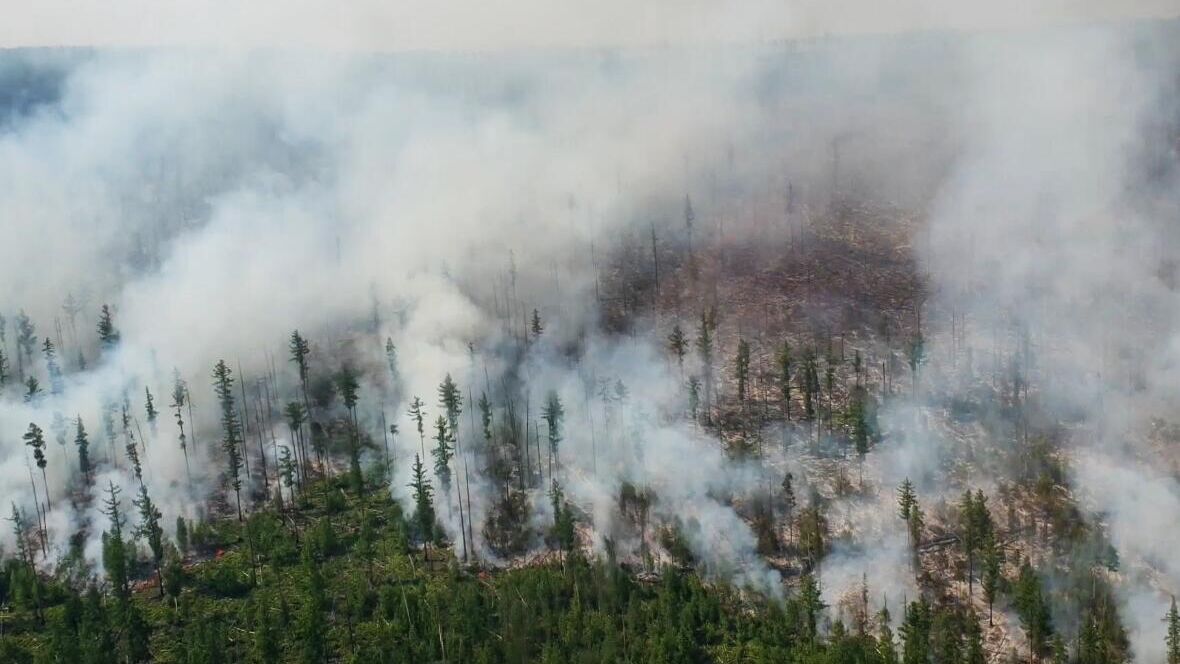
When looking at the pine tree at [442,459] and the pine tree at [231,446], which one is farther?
the pine tree at [231,446]

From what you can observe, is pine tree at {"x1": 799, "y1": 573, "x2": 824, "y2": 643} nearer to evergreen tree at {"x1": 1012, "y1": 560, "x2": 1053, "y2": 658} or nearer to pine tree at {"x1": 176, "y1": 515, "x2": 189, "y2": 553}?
evergreen tree at {"x1": 1012, "y1": 560, "x2": 1053, "y2": 658}

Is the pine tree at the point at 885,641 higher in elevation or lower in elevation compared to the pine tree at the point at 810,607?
lower

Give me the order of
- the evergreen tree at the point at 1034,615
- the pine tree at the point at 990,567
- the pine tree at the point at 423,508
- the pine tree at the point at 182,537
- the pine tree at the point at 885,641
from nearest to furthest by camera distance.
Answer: the pine tree at the point at 885,641 → the evergreen tree at the point at 1034,615 → the pine tree at the point at 990,567 → the pine tree at the point at 182,537 → the pine tree at the point at 423,508

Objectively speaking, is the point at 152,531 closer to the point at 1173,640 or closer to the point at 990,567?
the point at 990,567

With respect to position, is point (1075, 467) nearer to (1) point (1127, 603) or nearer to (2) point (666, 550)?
(1) point (1127, 603)

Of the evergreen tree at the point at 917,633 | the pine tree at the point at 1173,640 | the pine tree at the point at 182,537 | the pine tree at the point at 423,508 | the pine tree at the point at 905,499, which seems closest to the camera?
the evergreen tree at the point at 917,633

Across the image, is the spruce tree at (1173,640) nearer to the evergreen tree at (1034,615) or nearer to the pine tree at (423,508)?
the evergreen tree at (1034,615)

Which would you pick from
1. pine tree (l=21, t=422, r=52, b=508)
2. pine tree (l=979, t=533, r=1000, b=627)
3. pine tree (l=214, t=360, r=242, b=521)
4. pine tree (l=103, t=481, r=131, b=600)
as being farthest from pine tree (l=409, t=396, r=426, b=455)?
pine tree (l=979, t=533, r=1000, b=627)

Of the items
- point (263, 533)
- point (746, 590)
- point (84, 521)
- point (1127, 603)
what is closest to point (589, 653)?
point (746, 590)

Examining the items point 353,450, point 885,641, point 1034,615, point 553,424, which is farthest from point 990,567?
point 353,450

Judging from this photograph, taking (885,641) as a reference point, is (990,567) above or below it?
above

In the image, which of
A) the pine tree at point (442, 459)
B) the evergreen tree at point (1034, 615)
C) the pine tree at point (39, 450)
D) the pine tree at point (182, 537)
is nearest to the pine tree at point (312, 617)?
the pine tree at point (182, 537)
